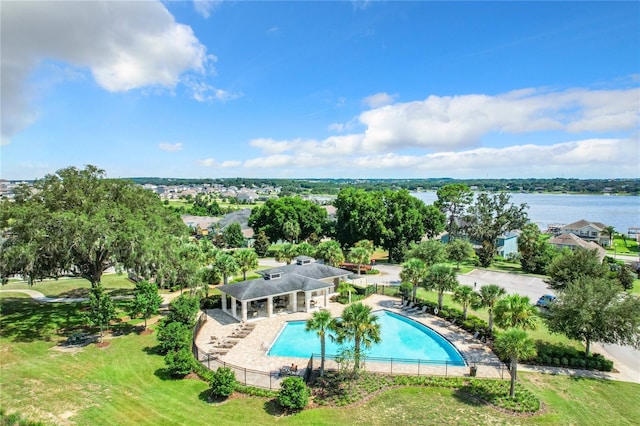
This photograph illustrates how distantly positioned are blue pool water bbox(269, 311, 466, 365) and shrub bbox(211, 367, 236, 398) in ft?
21.0

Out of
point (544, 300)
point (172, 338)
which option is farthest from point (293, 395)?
point (544, 300)

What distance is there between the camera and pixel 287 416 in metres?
17.4

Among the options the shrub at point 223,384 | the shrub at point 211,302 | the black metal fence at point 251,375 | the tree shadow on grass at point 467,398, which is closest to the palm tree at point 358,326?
the black metal fence at point 251,375

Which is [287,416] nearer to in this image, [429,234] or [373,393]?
[373,393]

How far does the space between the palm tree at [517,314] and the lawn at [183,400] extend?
3.06 m

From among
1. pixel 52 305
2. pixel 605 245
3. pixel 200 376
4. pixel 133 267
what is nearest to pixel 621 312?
pixel 200 376

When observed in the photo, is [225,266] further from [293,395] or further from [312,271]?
[293,395]

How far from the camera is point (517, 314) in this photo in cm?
2248

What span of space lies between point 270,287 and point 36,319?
18.9 m

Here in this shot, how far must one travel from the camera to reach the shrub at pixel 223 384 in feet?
60.4

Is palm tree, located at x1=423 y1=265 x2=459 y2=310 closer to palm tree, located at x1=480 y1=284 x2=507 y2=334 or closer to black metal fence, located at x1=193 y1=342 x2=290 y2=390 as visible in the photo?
palm tree, located at x1=480 y1=284 x2=507 y2=334

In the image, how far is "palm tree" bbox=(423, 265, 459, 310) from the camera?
100 ft

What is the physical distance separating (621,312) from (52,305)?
44.8 m

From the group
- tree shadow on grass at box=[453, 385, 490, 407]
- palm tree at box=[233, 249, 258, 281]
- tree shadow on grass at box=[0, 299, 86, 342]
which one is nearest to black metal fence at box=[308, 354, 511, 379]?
tree shadow on grass at box=[453, 385, 490, 407]
